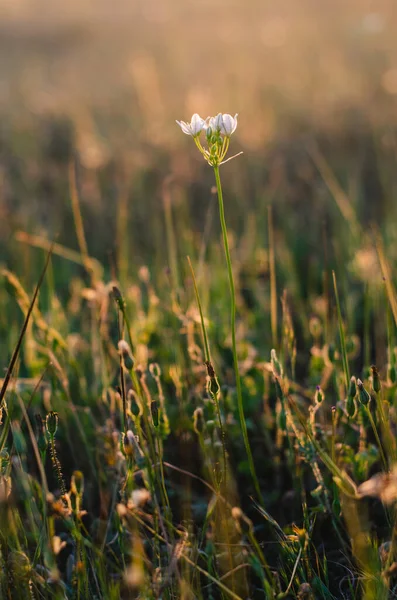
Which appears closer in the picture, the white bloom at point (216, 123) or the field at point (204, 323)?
the white bloom at point (216, 123)


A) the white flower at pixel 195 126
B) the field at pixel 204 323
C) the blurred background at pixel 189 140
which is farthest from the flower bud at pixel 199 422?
the white flower at pixel 195 126

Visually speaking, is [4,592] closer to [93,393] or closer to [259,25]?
[93,393]

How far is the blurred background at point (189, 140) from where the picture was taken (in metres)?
3.21

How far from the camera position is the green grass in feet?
3.82

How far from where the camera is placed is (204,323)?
1.45 metres

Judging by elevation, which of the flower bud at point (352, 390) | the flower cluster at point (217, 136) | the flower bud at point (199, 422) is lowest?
the flower bud at point (199, 422)

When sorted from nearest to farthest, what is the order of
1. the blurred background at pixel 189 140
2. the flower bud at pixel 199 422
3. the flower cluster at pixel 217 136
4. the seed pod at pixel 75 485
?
the flower cluster at pixel 217 136 → the seed pod at pixel 75 485 → the flower bud at pixel 199 422 → the blurred background at pixel 189 140

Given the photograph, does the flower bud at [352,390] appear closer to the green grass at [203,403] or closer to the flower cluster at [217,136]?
the green grass at [203,403]

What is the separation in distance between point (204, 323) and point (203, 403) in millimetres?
257

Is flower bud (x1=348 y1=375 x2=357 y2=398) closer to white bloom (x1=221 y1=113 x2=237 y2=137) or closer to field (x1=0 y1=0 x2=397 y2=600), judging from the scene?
field (x1=0 y1=0 x2=397 y2=600)

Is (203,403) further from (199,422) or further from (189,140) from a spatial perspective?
(189,140)

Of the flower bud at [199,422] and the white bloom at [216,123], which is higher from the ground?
the white bloom at [216,123]

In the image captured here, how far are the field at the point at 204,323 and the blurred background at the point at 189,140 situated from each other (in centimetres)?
2

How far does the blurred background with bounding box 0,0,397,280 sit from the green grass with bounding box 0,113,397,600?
0.03m
